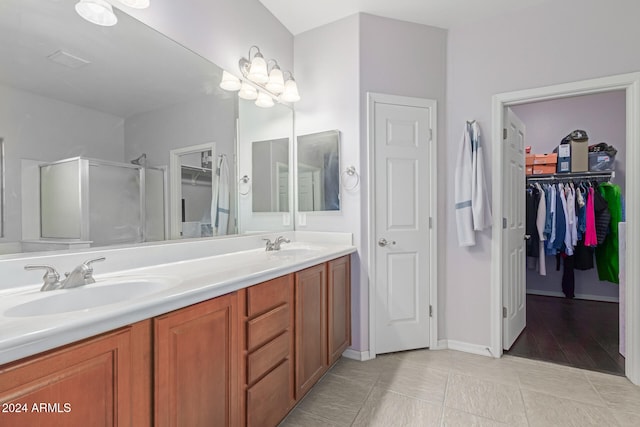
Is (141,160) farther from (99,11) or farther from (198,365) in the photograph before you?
(198,365)

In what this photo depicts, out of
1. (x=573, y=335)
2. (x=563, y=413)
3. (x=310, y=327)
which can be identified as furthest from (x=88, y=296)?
(x=573, y=335)

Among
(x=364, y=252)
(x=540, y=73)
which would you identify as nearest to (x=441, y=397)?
(x=364, y=252)

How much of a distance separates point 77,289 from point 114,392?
43 centimetres

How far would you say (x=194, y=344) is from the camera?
3.40ft

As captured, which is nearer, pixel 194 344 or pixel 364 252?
pixel 194 344

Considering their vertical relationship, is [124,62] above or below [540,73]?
below

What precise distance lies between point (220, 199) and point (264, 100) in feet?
2.98

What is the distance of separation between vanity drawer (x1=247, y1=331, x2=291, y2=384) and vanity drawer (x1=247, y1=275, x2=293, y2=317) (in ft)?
0.55

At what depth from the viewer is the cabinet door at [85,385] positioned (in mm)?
638

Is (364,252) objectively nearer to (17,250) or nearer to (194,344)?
(194,344)

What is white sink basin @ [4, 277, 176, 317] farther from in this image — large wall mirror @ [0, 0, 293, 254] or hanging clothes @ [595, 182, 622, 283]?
hanging clothes @ [595, 182, 622, 283]

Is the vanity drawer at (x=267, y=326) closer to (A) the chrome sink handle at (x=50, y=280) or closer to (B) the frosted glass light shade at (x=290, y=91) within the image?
(A) the chrome sink handle at (x=50, y=280)

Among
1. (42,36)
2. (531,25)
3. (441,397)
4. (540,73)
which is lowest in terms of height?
(441,397)

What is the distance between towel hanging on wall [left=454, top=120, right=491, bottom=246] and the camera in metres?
A: 2.34
